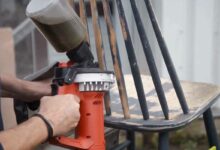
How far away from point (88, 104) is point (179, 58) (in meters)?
1.51

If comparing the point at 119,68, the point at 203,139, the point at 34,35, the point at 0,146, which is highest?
the point at 34,35

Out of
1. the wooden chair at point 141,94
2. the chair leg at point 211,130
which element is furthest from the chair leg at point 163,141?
the chair leg at point 211,130

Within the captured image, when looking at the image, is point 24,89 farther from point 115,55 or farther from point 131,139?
point 131,139

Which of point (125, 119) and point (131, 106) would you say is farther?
point (131, 106)

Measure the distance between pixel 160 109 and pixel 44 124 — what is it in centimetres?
41

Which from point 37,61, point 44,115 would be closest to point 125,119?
point 44,115

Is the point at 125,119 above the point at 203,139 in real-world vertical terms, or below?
above

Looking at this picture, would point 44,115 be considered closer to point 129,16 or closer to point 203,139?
point 129,16

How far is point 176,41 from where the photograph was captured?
2359 millimetres

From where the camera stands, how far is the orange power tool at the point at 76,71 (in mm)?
893

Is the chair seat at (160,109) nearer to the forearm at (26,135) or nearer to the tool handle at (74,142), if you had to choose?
the tool handle at (74,142)

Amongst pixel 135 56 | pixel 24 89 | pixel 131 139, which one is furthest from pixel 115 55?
pixel 131 139

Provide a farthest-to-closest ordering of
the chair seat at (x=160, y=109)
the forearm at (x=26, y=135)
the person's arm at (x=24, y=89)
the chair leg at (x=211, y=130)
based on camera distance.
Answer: the chair leg at (x=211, y=130) < the person's arm at (x=24, y=89) < the chair seat at (x=160, y=109) < the forearm at (x=26, y=135)

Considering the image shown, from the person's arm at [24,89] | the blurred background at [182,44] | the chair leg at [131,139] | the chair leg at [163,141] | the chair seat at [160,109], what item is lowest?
the chair leg at [131,139]
